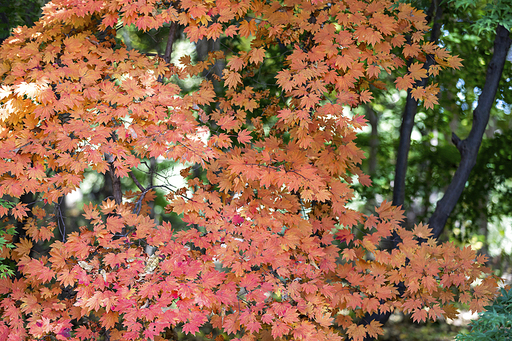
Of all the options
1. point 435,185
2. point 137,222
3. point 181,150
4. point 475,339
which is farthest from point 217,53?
point 435,185

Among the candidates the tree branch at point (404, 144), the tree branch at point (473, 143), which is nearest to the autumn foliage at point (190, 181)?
the tree branch at point (473, 143)

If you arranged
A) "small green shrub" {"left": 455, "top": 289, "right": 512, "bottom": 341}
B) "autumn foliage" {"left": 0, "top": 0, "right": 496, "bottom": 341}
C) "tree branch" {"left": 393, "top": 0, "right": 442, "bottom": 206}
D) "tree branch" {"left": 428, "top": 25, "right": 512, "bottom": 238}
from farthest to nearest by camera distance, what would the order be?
"tree branch" {"left": 393, "top": 0, "right": 442, "bottom": 206} < "tree branch" {"left": 428, "top": 25, "right": 512, "bottom": 238} < "autumn foliage" {"left": 0, "top": 0, "right": 496, "bottom": 341} < "small green shrub" {"left": 455, "top": 289, "right": 512, "bottom": 341}

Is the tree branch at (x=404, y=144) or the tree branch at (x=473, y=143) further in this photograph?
the tree branch at (x=404, y=144)

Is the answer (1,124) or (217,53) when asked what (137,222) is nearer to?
(1,124)

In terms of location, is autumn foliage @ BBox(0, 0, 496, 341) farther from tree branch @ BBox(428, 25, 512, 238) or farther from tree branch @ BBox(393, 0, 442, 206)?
tree branch @ BBox(393, 0, 442, 206)

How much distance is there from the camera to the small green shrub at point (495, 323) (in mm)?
2213

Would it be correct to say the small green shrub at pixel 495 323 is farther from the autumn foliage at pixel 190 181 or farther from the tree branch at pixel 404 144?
the tree branch at pixel 404 144

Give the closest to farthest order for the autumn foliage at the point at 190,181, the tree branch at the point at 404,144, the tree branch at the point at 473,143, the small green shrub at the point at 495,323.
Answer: the small green shrub at the point at 495,323 → the autumn foliage at the point at 190,181 → the tree branch at the point at 473,143 → the tree branch at the point at 404,144

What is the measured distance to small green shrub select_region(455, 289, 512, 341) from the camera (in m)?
2.21

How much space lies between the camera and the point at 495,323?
90.0 inches

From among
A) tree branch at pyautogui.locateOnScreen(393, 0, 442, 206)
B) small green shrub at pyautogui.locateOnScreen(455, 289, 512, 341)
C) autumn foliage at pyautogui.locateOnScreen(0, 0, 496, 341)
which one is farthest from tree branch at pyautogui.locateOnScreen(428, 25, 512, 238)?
small green shrub at pyautogui.locateOnScreen(455, 289, 512, 341)

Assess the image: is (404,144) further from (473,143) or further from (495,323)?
(495,323)

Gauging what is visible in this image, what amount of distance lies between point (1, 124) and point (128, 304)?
151 cm

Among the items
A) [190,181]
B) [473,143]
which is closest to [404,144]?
[473,143]
